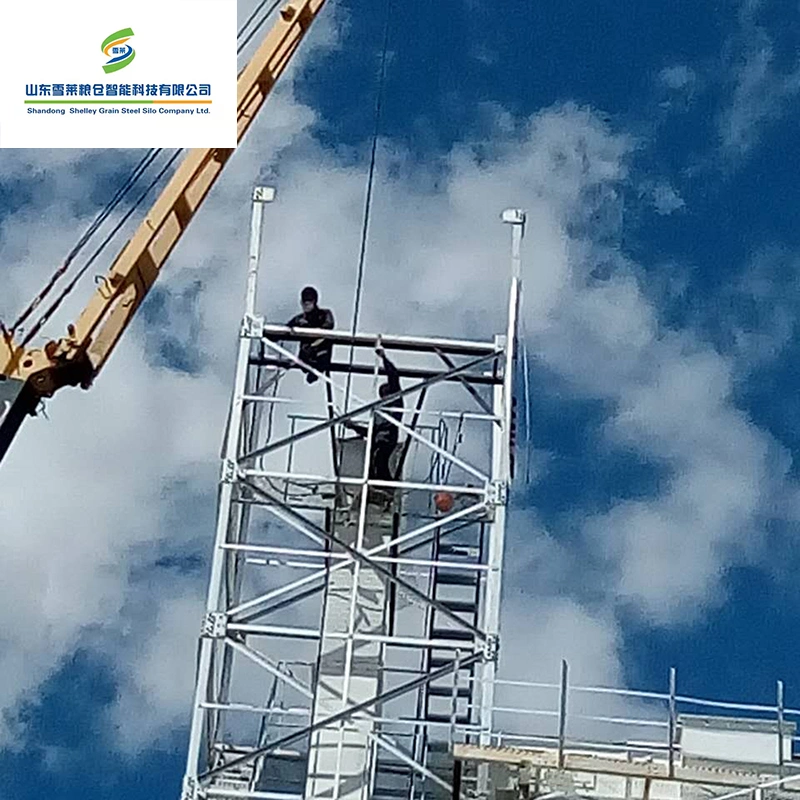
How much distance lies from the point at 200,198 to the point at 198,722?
8.33m

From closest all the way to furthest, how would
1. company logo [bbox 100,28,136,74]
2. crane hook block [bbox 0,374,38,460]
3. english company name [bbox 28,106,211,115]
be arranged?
crane hook block [bbox 0,374,38,460]
english company name [bbox 28,106,211,115]
company logo [bbox 100,28,136,74]

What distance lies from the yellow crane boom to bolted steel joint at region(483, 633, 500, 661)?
739 centimetres

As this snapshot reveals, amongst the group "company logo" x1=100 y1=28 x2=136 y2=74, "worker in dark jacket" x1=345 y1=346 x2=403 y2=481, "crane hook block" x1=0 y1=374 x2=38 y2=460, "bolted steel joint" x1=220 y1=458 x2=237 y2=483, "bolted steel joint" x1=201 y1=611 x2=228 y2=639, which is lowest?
"bolted steel joint" x1=201 y1=611 x2=228 y2=639

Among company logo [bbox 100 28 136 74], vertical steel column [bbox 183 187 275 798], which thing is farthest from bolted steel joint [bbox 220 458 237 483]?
company logo [bbox 100 28 136 74]

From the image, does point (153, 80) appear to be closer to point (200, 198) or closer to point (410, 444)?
point (200, 198)

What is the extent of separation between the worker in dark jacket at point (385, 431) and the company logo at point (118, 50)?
7686mm

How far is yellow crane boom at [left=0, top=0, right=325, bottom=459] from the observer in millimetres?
28484

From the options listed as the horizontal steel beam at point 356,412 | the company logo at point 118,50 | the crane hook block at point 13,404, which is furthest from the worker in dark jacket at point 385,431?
the company logo at point 118,50

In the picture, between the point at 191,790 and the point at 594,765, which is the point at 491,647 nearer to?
the point at 594,765

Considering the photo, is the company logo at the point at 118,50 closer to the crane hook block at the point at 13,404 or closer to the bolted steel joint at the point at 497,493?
the crane hook block at the point at 13,404

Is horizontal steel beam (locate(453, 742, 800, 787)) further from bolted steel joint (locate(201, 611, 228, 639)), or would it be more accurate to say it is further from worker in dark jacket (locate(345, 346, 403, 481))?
worker in dark jacket (locate(345, 346, 403, 481))

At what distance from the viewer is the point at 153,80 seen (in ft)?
93.7

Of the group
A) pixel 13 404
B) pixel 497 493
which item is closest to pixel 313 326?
pixel 497 493

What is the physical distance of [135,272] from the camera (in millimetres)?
31172
